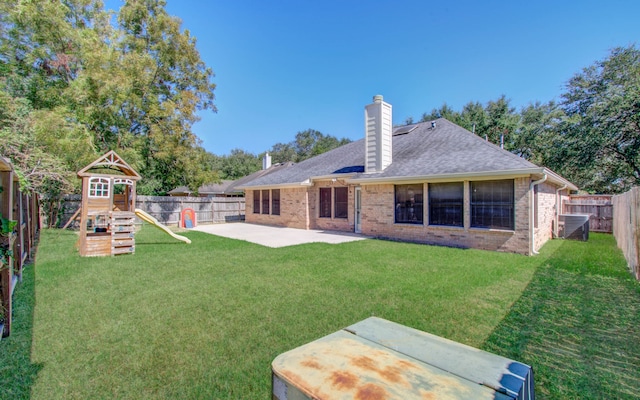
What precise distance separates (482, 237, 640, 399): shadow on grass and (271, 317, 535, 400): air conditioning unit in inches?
70.5

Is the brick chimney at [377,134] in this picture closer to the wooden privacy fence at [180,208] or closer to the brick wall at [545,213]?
the brick wall at [545,213]

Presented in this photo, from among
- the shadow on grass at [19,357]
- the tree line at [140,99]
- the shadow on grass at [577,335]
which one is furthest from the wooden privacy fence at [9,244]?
the tree line at [140,99]

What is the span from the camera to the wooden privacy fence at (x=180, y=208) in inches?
569

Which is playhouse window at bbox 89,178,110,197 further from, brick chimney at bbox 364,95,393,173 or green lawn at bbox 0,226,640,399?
brick chimney at bbox 364,95,393,173

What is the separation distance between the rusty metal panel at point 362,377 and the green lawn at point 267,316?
142 cm

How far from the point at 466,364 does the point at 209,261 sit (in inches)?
276

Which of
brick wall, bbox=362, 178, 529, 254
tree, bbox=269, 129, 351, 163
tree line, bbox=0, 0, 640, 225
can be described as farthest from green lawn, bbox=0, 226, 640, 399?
tree, bbox=269, 129, 351, 163

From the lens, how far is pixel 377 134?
11727 mm

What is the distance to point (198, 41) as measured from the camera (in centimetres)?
1889

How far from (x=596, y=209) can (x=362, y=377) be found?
17.5m

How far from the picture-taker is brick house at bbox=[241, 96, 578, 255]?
338 inches

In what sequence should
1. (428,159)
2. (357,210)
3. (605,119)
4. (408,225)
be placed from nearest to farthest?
(408,225) → (428,159) → (357,210) → (605,119)

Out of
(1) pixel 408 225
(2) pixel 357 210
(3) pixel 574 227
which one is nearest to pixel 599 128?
(3) pixel 574 227

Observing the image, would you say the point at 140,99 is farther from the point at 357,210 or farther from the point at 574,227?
the point at 574,227
